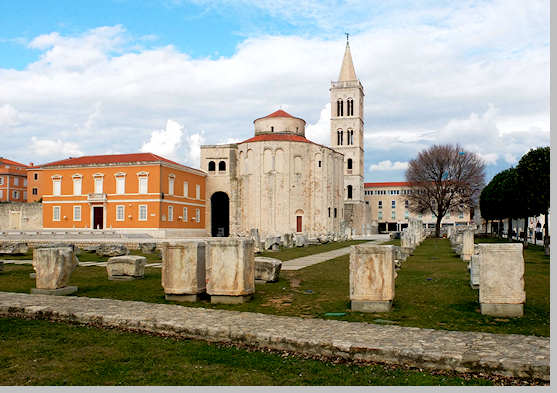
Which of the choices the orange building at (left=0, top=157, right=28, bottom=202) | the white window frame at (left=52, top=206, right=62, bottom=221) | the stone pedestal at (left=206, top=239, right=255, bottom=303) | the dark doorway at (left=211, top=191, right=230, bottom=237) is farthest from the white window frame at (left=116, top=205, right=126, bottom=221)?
the orange building at (left=0, top=157, right=28, bottom=202)

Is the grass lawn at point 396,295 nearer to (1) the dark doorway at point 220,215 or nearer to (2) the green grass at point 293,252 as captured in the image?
(2) the green grass at point 293,252

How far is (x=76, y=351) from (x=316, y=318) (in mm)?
3694

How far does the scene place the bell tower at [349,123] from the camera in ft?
254

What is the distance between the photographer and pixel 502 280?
8.31 m

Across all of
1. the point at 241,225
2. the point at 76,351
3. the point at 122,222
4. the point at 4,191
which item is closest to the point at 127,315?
the point at 76,351

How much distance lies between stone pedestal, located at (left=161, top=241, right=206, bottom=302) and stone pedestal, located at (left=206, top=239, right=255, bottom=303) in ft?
1.10

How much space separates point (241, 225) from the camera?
57.3 m

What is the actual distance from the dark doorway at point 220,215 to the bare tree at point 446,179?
22947mm

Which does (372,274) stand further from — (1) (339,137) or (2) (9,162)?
(2) (9,162)

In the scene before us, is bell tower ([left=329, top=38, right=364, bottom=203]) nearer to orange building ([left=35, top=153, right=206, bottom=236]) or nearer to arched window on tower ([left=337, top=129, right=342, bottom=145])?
arched window on tower ([left=337, top=129, right=342, bottom=145])

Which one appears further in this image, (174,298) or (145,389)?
(174,298)

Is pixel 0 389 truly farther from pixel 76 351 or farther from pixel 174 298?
pixel 174 298

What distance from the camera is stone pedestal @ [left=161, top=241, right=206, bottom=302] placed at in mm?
9719

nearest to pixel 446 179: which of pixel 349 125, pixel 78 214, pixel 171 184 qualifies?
pixel 349 125
